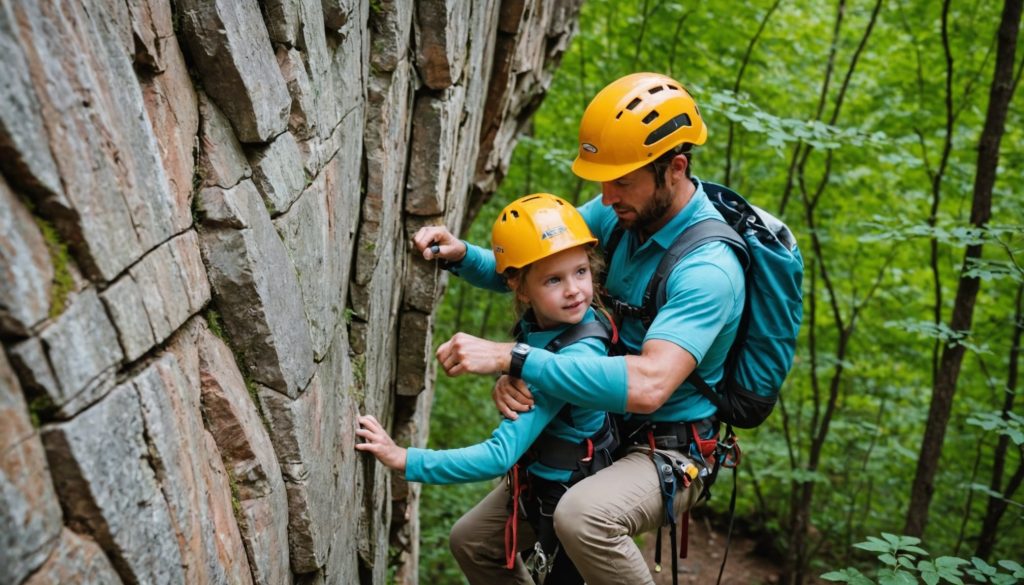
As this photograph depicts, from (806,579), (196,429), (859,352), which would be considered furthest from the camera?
(859,352)

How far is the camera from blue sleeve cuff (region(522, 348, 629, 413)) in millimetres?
3930

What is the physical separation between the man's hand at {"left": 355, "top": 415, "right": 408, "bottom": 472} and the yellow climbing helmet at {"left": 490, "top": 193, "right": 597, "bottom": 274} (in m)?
1.18

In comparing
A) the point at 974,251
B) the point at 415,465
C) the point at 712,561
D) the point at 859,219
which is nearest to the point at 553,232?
the point at 415,465

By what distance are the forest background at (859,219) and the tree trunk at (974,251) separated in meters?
0.02

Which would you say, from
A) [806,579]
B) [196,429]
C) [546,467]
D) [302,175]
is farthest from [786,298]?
[806,579]

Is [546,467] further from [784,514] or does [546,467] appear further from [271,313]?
[784,514]

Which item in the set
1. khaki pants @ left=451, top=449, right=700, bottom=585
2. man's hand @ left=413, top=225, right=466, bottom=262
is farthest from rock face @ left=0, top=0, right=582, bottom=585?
khaki pants @ left=451, top=449, right=700, bottom=585

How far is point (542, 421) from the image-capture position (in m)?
4.19

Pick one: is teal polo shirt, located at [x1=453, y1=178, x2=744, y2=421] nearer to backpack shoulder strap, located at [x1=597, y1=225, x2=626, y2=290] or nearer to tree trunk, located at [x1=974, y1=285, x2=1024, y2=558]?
backpack shoulder strap, located at [x1=597, y1=225, x2=626, y2=290]

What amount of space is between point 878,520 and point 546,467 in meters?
10.7

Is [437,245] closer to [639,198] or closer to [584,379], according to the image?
[639,198]

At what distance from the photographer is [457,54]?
5496 mm

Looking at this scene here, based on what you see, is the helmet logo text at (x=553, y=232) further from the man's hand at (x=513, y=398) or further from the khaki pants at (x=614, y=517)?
the khaki pants at (x=614, y=517)

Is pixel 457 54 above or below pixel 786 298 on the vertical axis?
above
